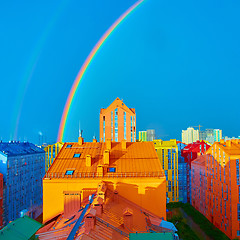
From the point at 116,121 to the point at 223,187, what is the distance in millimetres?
40069

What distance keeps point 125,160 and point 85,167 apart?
4281mm

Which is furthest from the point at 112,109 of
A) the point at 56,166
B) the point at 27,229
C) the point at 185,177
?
the point at 27,229

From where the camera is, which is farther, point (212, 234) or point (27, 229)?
point (212, 234)

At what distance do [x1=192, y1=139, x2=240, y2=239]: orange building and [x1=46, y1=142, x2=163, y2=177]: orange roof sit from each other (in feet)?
50.5

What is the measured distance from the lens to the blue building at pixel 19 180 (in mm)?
40781

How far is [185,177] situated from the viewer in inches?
2576

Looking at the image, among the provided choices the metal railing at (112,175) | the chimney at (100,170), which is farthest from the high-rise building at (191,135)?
the chimney at (100,170)

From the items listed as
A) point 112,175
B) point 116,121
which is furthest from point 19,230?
point 116,121

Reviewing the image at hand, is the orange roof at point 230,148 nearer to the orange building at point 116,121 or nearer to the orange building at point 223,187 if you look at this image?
the orange building at point 223,187

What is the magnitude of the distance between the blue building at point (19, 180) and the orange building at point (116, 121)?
21880 mm

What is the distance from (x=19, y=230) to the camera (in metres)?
12.6

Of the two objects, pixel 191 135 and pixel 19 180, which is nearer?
pixel 19 180

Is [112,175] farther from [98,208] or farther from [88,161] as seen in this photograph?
[98,208]

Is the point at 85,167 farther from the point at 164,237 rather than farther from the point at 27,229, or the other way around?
the point at 164,237
